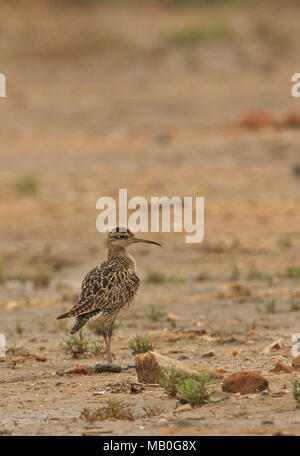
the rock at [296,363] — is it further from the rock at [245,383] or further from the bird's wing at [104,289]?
the bird's wing at [104,289]

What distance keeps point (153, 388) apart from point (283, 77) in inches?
881

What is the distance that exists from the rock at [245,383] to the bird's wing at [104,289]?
1.48m

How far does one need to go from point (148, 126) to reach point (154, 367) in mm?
16179

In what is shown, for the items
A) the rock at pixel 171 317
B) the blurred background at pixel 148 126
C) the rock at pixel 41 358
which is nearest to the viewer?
the rock at pixel 41 358

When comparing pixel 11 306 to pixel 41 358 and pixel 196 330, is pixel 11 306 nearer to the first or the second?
pixel 196 330

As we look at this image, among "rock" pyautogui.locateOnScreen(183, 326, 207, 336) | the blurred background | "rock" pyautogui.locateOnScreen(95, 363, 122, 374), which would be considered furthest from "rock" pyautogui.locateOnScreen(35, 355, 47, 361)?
the blurred background

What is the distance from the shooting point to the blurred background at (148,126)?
533 inches

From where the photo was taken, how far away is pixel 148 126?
22641mm

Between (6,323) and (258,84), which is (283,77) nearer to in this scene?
(258,84)

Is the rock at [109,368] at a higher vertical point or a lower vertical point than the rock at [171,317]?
lower

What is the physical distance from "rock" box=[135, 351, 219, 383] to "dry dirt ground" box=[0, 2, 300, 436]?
0.32ft

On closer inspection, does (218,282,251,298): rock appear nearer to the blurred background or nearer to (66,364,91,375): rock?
the blurred background

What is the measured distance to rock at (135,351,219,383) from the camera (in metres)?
6.69

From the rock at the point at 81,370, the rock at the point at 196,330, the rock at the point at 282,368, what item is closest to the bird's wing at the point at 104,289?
the rock at the point at 81,370
